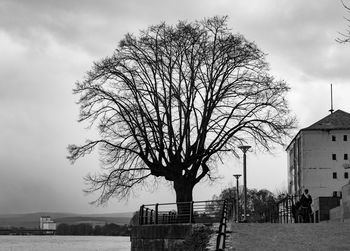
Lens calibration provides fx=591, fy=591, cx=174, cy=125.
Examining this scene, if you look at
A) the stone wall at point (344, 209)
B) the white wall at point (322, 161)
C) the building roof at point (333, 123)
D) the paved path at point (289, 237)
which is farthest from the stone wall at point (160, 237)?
the building roof at point (333, 123)

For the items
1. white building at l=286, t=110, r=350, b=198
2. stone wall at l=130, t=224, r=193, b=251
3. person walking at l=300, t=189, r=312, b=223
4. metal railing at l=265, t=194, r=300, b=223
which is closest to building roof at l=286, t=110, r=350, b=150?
white building at l=286, t=110, r=350, b=198

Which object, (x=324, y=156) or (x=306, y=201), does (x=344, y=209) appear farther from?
(x=324, y=156)

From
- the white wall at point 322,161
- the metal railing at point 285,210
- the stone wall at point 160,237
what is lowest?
the stone wall at point 160,237

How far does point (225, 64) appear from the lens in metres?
36.6

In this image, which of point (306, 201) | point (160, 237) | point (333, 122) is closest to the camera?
point (160, 237)

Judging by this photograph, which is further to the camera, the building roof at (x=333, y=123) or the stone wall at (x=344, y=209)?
the building roof at (x=333, y=123)

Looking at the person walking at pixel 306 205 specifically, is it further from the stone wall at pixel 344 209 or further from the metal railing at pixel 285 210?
the stone wall at pixel 344 209

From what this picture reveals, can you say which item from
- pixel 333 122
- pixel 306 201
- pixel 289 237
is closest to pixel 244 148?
pixel 306 201

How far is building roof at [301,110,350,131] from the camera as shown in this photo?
348 ft

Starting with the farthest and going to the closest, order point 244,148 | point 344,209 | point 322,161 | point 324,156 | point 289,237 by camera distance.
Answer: point 324,156 < point 322,161 < point 244,148 < point 344,209 < point 289,237

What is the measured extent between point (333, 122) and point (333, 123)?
1.80ft

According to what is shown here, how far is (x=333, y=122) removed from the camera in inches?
4257

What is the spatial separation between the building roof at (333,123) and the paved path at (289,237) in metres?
85.3

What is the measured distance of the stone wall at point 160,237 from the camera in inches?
973
